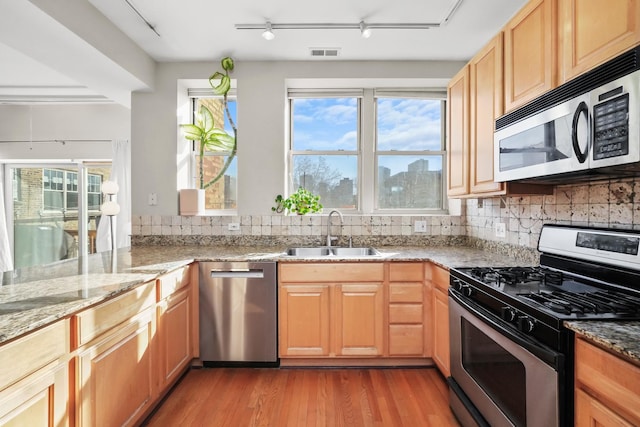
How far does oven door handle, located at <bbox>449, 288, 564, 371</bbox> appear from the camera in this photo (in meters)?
1.08

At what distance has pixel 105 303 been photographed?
4.72 feet

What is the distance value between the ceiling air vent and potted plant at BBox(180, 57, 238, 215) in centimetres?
73

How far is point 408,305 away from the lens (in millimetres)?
2434

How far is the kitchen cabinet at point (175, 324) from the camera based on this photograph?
78.3 inches

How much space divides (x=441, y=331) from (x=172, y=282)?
178cm

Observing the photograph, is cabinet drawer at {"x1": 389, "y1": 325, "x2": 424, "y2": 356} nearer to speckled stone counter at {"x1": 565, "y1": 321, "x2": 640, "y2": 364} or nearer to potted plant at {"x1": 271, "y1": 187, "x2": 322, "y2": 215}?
potted plant at {"x1": 271, "y1": 187, "x2": 322, "y2": 215}

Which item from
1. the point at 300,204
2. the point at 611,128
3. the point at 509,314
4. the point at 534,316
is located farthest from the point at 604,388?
the point at 300,204

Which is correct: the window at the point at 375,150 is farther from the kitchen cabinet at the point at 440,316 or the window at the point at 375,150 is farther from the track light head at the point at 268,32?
the kitchen cabinet at the point at 440,316

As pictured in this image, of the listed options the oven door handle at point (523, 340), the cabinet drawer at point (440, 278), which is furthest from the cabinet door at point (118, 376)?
the cabinet drawer at point (440, 278)

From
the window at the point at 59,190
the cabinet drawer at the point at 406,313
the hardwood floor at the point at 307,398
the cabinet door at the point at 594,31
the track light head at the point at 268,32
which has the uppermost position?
the track light head at the point at 268,32

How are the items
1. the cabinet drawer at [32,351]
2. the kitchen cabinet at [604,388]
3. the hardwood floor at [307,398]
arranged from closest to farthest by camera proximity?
1. the kitchen cabinet at [604,388]
2. the cabinet drawer at [32,351]
3. the hardwood floor at [307,398]

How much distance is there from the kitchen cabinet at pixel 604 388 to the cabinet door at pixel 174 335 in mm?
1966

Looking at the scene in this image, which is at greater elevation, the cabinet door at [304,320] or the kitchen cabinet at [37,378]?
the kitchen cabinet at [37,378]

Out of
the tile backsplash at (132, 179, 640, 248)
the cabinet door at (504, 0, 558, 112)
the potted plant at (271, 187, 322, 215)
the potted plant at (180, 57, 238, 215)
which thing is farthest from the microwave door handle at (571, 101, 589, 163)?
the potted plant at (180, 57, 238, 215)
